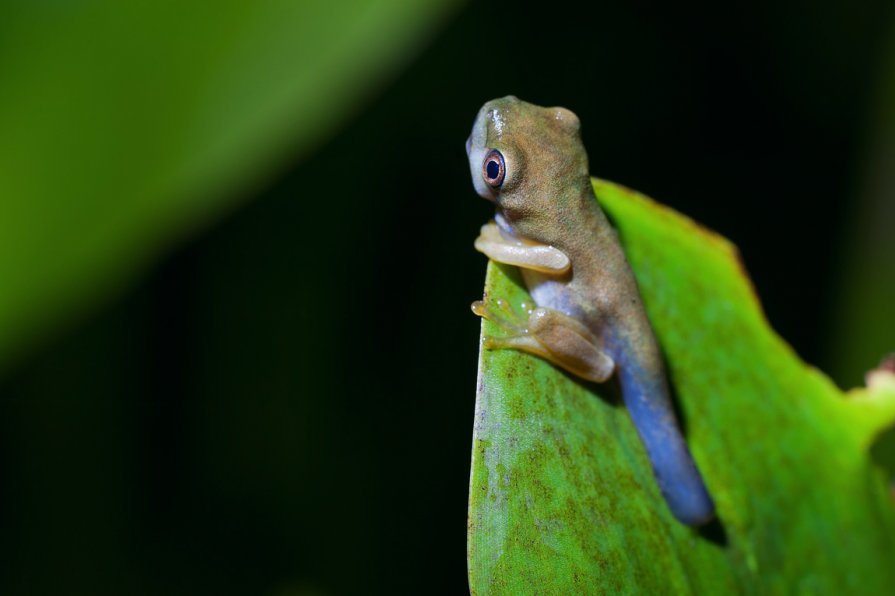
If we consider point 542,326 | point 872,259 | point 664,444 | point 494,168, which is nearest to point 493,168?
point 494,168

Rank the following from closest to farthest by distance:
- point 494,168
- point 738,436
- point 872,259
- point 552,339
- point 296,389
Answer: point 552,339 → point 738,436 → point 494,168 → point 296,389 → point 872,259

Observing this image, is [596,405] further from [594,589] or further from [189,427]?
[189,427]

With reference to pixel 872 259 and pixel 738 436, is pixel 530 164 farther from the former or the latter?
pixel 872 259

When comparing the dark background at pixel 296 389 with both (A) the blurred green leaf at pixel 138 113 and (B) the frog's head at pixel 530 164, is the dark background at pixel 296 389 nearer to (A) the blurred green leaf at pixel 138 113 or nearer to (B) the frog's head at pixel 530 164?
(A) the blurred green leaf at pixel 138 113

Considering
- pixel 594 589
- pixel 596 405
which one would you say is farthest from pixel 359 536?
pixel 594 589

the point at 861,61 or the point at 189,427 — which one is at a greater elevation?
the point at 861,61

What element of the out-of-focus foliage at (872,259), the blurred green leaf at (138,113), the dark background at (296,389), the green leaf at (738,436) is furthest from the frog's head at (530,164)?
the out-of-focus foliage at (872,259)

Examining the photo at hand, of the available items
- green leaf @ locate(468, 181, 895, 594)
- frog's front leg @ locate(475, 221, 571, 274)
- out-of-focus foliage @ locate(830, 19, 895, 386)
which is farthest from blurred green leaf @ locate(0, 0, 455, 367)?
out-of-focus foliage @ locate(830, 19, 895, 386)
